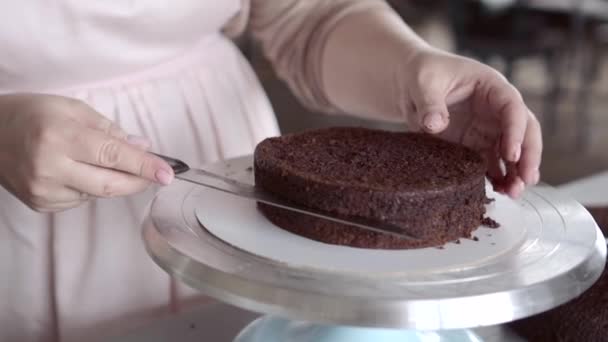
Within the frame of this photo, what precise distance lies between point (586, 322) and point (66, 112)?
0.43m

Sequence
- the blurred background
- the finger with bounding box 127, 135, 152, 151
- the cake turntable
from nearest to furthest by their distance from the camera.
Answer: the cake turntable → the finger with bounding box 127, 135, 152, 151 → the blurred background

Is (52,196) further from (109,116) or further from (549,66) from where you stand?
(549,66)

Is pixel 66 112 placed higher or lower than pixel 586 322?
higher

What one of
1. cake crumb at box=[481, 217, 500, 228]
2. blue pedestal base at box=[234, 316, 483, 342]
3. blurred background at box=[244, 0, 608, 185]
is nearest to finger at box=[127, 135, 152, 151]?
blue pedestal base at box=[234, 316, 483, 342]

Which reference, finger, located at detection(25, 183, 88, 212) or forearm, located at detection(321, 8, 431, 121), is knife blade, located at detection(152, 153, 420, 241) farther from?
forearm, located at detection(321, 8, 431, 121)

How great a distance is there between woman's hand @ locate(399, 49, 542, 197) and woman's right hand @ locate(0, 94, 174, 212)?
0.25m

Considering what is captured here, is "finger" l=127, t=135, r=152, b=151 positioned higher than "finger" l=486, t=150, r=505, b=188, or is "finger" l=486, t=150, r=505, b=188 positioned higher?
"finger" l=127, t=135, r=152, b=151

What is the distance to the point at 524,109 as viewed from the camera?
658 millimetres

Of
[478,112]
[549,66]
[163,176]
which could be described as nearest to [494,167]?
[478,112]

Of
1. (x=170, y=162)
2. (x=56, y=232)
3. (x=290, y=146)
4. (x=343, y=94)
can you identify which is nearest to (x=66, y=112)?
(x=170, y=162)

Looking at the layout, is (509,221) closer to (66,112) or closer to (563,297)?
(563,297)

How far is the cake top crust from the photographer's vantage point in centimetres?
57

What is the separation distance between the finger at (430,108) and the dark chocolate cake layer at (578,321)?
0.18m

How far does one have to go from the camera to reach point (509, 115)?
0.65m
